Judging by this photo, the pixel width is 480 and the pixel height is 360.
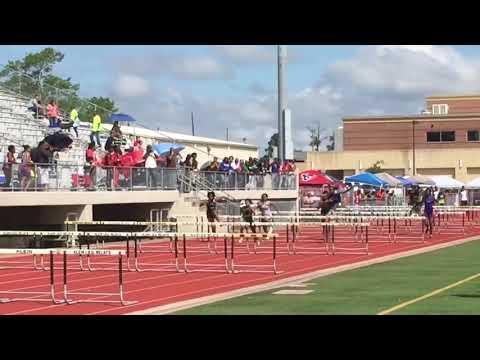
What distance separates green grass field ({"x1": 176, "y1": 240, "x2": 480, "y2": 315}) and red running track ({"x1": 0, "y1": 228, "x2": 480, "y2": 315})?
105 cm

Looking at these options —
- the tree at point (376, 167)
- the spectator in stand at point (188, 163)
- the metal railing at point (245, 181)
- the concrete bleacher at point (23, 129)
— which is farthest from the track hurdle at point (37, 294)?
the tree at point (376, 167)

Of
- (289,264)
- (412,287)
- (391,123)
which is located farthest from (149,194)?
(391,123)

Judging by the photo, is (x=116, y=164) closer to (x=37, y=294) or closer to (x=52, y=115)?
(x=52, y=115)

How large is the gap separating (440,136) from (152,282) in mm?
78707

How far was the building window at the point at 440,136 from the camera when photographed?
309 feet

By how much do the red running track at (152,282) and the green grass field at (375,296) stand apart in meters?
1.05

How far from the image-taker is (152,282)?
1889cm

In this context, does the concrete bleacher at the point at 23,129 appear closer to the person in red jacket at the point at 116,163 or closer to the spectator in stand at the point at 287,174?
the person in red jacket at the point at 116,163

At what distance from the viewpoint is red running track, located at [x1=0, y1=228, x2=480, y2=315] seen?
48.6ft

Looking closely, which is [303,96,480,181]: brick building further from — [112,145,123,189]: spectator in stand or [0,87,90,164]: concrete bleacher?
[112,145,123,189]: spectator in stand

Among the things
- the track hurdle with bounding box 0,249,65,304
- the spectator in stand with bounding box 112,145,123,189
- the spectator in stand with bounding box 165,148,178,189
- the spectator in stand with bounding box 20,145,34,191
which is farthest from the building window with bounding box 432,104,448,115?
the track hurdle with bounding box 0,249,65,304
